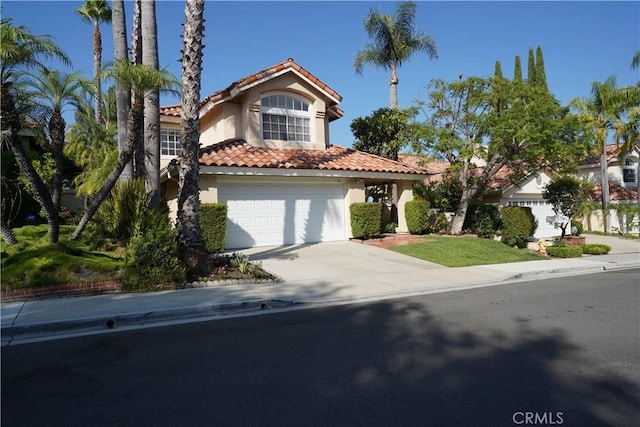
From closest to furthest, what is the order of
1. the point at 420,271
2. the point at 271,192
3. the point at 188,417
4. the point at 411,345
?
the point at 188,417, the point at 411,345, the point at 420,271, the point at 271,192

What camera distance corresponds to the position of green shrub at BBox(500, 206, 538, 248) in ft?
62.8

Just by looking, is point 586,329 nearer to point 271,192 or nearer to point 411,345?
point 411,345

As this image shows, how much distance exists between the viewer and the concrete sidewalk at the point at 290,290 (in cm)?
646

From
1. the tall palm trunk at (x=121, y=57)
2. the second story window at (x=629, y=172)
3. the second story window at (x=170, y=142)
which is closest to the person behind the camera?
the tall palm trunk at (x=121, y=57)

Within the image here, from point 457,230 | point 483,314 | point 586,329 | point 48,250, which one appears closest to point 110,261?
point 48,250

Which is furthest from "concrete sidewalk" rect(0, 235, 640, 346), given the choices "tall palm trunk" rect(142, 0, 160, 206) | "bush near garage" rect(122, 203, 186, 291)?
"tall palm trunk" rect(142, 0, 160, 206)

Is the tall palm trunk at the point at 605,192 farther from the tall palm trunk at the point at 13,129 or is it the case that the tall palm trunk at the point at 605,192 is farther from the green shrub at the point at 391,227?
the tall palm trunk at the point at 13,129

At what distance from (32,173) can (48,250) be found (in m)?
1.60

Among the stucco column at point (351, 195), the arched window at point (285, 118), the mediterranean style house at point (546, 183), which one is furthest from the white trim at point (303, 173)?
the arched window at point (285, 118)

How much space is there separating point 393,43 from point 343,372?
24.1 meters

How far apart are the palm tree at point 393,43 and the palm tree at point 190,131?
673 inches

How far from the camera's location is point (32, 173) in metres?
8.82

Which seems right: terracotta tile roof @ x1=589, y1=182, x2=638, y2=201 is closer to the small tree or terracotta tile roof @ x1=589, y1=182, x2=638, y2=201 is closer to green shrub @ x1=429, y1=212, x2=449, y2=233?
the small tree

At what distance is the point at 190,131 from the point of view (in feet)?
33.1
